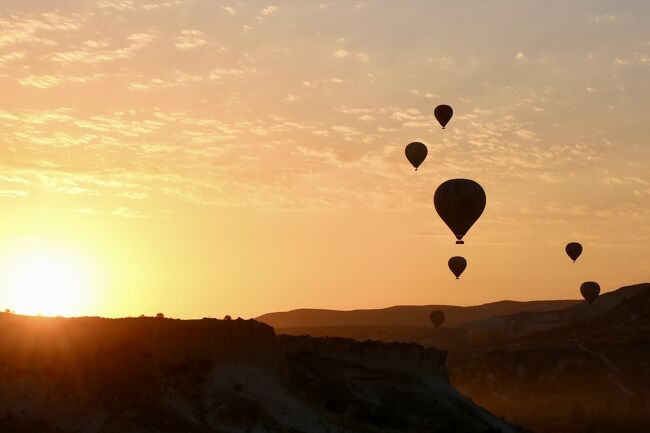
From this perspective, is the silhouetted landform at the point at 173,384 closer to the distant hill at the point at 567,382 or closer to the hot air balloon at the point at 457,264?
the hot air balloon at the point at 457,264

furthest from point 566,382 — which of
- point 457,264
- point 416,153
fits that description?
point 416,153

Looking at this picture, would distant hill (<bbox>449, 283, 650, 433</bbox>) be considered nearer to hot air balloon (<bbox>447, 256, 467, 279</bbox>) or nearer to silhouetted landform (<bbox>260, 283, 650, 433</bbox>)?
silhouetted landform (<bbox>260, 283, 650, 433</bbox>)

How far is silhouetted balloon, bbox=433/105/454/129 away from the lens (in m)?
128

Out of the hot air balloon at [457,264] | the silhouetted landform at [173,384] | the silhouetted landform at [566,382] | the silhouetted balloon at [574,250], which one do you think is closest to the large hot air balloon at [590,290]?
the silhouetted landform at [566,382]

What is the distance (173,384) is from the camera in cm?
7338

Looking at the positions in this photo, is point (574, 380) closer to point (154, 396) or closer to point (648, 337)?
point (648, 337)

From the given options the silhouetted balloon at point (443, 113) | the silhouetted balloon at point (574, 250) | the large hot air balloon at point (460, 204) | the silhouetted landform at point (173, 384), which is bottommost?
the silhouetted landform at point (173, 384)

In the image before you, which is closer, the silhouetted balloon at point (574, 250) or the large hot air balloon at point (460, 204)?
the large hot air balloon at point (460, 204)

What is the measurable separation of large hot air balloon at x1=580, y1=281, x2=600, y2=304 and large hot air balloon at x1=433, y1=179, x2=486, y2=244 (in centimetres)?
8553

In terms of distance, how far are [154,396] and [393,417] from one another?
927 inches

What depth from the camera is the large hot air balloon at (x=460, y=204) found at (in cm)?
11425

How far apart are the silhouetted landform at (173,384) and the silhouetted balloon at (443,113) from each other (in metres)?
45.8

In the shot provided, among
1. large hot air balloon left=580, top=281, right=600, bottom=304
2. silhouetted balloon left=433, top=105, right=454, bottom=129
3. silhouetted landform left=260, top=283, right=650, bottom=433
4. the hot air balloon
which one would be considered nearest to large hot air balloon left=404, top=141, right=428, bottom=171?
silhouetted balloon left=433, top=105, right=454, bottom=129

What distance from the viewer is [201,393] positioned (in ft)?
242
